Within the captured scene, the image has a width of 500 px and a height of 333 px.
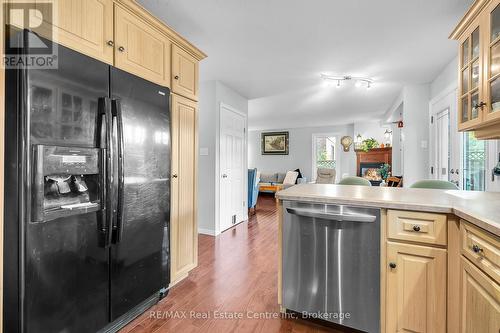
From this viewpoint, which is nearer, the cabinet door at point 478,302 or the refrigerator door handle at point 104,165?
the cabinet door at point 478,302

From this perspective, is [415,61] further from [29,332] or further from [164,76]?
[29,332]

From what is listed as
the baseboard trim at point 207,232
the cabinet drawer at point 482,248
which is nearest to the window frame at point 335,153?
the baseboard trim at point 207,232

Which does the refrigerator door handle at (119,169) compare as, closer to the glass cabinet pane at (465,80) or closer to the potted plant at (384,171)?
the glass cabinet pane at (465,80)

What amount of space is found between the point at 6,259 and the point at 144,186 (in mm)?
757

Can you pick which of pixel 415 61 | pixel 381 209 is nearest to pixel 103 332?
pixel 381 209

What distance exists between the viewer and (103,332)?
154cm

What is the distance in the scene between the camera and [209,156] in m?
3.82

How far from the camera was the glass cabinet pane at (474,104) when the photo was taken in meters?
1.70

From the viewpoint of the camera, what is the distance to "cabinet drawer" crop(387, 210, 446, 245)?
4.43 feet

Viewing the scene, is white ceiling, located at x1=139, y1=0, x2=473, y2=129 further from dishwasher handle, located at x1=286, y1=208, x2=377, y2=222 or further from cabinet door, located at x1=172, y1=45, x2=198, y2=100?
dishwasher handle, located at x1=286, y1=208, x2=377, y2=222

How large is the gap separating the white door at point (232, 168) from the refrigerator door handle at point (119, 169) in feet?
7.76

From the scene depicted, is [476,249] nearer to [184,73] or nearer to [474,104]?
[474,104]

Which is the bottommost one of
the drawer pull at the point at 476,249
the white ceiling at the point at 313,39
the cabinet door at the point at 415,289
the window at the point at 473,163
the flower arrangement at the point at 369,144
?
the cabinet door at the point at 415,289

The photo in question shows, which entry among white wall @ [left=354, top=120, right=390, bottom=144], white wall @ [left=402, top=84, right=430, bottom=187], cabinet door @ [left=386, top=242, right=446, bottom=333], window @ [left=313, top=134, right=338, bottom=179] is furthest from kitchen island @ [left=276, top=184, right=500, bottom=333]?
window @ [left=313, top=134, right=338, bottom=179]
